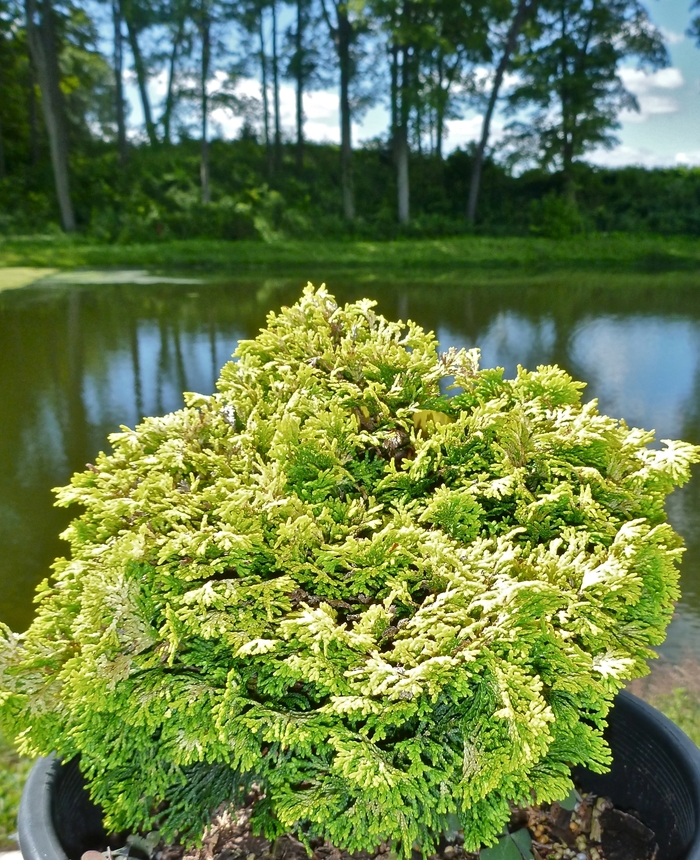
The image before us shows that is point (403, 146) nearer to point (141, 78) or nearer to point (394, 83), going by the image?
point (394, 83)

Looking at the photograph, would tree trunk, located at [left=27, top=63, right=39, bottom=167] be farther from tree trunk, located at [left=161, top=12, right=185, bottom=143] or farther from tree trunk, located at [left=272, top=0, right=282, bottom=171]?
tree trunk, located at [left=272, top=0, right=282, bottom=171]

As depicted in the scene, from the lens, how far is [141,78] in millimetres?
25562

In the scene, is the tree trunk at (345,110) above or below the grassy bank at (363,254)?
above

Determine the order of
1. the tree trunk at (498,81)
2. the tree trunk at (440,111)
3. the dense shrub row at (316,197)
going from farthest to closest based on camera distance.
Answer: the tree trunk at (498,81)
the tree trunk at (440,111)
the dense shrub row at (316,197)

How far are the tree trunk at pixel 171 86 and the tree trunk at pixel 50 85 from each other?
4.87 meters

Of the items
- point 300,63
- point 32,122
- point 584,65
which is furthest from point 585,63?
point 32,122

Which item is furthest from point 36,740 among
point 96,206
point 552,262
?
point 96,206

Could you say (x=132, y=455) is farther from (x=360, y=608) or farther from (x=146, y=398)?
(x=146, y=398)

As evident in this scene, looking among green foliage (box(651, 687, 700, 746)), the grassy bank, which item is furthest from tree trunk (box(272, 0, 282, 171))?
green foliage (box(651, 687, 700, 746))

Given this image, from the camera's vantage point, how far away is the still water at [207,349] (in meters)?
4.42

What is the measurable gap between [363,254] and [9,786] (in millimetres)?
18155

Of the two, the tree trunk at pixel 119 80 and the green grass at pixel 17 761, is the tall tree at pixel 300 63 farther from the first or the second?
the green grass at pixel 17 761

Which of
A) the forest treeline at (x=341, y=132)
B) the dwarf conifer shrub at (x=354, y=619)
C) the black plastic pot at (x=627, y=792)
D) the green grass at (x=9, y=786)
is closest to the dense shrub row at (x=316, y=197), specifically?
the forest treeline at (x=341, y=132)

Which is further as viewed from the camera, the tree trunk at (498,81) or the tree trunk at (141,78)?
the tree trunk at (141,78)
